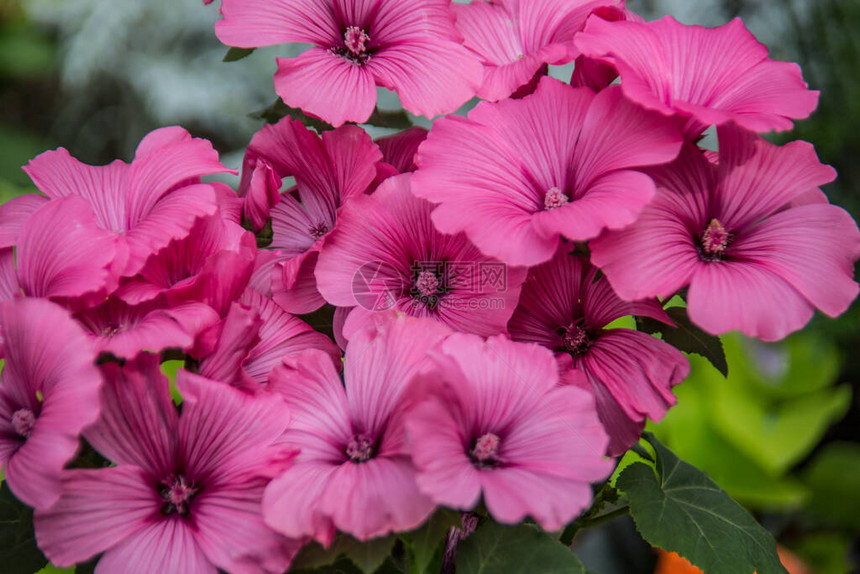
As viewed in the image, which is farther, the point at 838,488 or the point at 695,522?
the point at 838,488

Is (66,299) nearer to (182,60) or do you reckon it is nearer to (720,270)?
(720,270)

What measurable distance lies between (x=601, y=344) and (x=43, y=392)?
0.83 feet

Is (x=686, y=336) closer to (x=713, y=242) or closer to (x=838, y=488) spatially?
(x=713, y=242)

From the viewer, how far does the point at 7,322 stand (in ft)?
1.00

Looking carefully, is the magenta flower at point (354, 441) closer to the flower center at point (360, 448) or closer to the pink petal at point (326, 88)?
the flower center at point (360, 448)

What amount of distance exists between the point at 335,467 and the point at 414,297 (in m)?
0.11

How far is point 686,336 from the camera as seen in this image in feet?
1.25

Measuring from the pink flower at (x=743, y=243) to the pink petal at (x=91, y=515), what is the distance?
0.22 meters

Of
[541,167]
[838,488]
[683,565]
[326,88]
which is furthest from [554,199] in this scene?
[838,488]

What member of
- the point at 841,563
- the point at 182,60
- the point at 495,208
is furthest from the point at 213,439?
the point at 182,60

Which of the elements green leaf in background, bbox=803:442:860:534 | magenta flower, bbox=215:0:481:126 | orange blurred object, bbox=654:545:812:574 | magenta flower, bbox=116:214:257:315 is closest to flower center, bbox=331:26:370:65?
magenta flower, bbox=215:0:481:126

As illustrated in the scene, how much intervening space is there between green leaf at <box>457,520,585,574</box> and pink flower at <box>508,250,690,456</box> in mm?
→ 51

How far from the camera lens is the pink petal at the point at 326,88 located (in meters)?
0.37

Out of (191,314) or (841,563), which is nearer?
(191,314)
